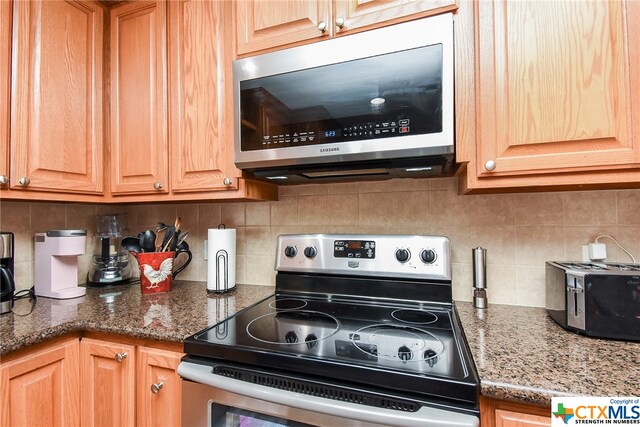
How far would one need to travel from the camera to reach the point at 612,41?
0.83m

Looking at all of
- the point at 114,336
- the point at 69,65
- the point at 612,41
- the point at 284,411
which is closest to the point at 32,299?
the point at 114,336

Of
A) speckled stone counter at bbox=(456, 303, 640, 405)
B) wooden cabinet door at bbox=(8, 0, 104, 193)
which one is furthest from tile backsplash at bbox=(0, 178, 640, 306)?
wooden cabinet door at bbox=(8, 0, 104, 193)

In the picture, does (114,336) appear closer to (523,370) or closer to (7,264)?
(7,264)

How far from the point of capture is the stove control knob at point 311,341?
82cm

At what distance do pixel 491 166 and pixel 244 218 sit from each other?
1.15m

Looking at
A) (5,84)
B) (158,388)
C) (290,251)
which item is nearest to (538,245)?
(290,251)

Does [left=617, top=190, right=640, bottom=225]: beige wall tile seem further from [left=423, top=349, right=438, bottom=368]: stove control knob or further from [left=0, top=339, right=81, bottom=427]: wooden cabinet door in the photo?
[left=0, top=339, right=81, bottom=427]: wooden cabinet door

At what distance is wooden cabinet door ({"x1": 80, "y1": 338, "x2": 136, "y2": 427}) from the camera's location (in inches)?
38.2

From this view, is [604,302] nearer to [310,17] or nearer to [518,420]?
[518,420]

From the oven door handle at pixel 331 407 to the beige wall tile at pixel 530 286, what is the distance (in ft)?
2.48

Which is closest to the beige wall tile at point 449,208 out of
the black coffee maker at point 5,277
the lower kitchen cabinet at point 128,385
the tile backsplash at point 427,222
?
the tile backsplash at point 427,222

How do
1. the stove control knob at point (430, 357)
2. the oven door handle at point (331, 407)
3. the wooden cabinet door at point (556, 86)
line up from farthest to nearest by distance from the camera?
the wooden cabinet door at point (556, 86) → the stove control knob at point (430, 357) → the oven door handle at point (331, 407)

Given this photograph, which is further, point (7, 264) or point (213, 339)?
point (7, 264)

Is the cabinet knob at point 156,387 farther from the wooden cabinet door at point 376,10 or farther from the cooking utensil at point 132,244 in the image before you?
the wooden cabinet door at point 376,10
